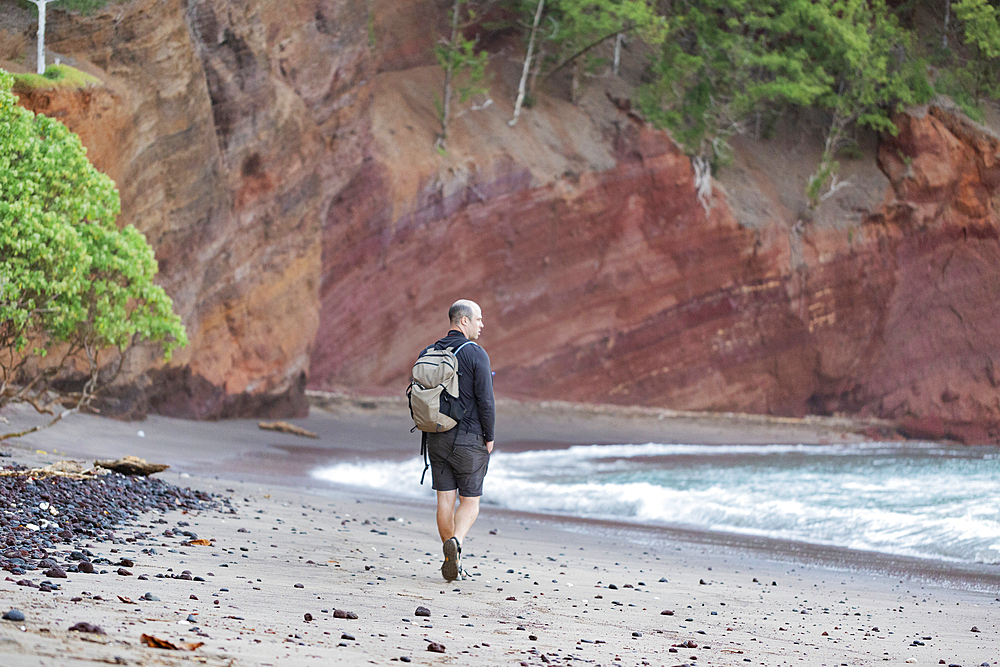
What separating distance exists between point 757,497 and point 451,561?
21.4ft

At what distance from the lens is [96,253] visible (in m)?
7.62

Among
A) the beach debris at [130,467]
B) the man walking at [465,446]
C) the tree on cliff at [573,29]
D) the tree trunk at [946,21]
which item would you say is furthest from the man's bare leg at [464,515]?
the tree trunk at [946,21]

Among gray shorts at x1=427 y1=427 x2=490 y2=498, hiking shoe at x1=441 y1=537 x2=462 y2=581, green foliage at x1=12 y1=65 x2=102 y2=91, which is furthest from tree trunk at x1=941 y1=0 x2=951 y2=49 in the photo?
hiking shoe at x1=441 y1=537 x2=462 y2=581

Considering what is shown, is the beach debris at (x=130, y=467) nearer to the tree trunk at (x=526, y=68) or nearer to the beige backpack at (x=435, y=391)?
the beige backpack at (x=435, y=391)

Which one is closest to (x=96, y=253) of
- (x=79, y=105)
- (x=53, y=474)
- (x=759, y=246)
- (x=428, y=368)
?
(x=53, y=474)

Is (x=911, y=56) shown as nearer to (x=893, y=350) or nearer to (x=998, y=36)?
(x=998, y=36)

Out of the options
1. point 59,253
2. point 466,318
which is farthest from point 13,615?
point 59,253

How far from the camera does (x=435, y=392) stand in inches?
199

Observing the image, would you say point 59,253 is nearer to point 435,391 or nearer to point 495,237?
point 435,391

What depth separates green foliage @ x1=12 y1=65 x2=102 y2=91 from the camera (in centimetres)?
1144

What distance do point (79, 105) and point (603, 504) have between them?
8.79 metres

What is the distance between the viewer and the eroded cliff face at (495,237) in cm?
1474

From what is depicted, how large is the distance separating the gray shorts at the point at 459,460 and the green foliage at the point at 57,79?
29.9ft

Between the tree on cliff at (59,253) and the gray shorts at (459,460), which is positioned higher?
the tree on cliff at (59,253)
